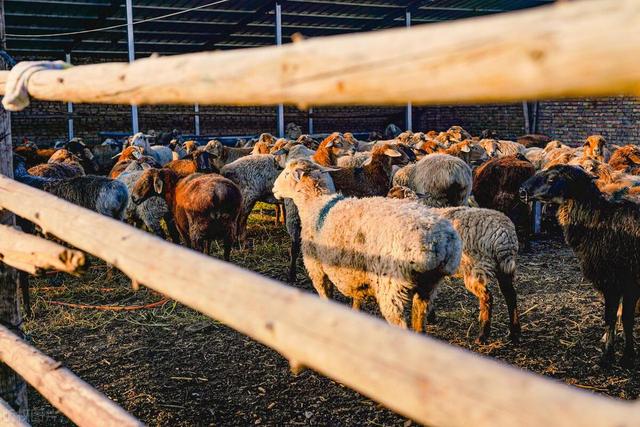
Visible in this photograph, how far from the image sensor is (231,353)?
5.65 m

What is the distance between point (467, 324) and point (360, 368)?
5.31 meters

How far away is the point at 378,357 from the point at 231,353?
461 cm

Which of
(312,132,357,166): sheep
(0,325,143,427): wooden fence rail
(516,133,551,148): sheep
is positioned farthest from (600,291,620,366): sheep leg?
(516,133,551,148): sheep

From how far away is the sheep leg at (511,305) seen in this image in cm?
570

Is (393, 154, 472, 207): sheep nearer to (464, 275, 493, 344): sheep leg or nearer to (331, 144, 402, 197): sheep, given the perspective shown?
(331, 144, 402, 197): sheep

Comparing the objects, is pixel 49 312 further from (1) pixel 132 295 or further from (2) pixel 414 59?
(2) pixel 414 59

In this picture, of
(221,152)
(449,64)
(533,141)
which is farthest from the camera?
(533,141)

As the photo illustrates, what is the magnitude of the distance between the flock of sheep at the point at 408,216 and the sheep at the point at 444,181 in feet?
0.06

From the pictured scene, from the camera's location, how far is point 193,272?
5.92 ft

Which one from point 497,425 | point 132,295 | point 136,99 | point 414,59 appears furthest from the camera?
point 132,295

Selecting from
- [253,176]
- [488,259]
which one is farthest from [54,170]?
[488,259]

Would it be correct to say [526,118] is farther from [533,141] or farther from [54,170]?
[54,170]

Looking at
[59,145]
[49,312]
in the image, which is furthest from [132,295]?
[59,145]

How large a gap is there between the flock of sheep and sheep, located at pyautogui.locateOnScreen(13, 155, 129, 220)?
0.02 meters
